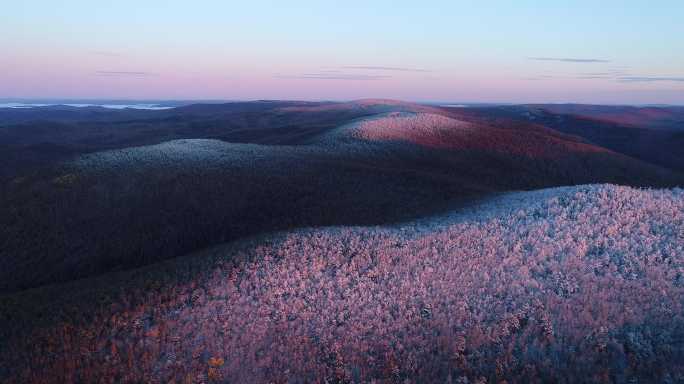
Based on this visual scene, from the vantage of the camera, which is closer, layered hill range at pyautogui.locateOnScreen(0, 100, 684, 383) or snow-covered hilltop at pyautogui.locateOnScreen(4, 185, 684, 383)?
snow-covered hilltop at pyautogui.locateOnScreen(4, 185, 684, 383)

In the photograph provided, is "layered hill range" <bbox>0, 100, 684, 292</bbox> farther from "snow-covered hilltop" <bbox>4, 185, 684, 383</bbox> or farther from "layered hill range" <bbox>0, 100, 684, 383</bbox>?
"snow-covered hilltop" <bbox>4, 185, 684, 383</bbox>

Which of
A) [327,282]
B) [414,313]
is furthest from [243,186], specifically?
[414,313]

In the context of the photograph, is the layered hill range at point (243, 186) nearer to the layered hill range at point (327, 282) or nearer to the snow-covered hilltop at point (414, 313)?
the layered hill range at point (327, 282)

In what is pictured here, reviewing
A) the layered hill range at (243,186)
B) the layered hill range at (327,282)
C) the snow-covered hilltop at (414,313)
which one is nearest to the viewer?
the snow-covered hilltop at (414,313)

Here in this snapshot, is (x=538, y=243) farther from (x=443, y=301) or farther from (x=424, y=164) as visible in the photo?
(x=424, y=164)

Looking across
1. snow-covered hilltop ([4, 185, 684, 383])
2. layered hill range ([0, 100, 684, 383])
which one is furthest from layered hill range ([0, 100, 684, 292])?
snow-covered hilltop ([4, 185, 684, 383])

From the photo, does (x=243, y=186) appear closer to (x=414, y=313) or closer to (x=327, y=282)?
(x=327, y=282)

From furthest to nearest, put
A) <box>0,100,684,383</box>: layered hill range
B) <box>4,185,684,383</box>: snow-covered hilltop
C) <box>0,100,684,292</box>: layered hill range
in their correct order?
<box>0,100,684,292</box>: layered hill range
<box>0,100,684,383</box>: layered hill range
<box>4,185,684,383</box>: snow-covered hilltop

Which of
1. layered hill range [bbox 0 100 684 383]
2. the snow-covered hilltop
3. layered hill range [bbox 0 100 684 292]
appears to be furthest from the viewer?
layered hill range [bbox 0 100 684 292]

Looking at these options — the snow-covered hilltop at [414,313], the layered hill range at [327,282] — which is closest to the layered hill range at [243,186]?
the layered hill range at [327,282]

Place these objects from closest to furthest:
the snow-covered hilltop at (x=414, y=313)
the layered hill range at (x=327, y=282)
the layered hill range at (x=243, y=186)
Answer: the snow-covered hilltop at (x=414, y=313), the layered hill range at (x=327, y=282), the layered hill range at (x=243, y=186)
